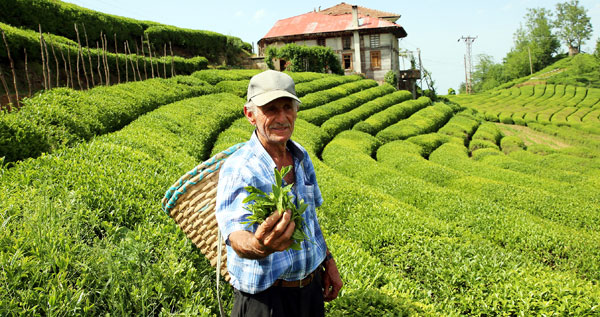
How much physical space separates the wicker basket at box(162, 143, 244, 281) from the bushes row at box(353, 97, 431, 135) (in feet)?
66.9

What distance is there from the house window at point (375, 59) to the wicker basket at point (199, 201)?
136ft

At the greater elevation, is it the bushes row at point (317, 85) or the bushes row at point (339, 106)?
the bushes row at point (317, 85)

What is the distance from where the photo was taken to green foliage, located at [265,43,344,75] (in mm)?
38406

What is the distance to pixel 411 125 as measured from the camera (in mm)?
25656

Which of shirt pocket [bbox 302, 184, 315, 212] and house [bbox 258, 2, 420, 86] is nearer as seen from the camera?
shirt pocket [bbox 302, 184, 315, 212]

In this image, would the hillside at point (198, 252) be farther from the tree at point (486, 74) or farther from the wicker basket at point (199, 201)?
the tree at point (486, 74)

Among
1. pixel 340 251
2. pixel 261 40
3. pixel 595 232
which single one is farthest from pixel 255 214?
pixel 261 40

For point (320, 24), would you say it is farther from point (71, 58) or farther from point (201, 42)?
point (71, 58)

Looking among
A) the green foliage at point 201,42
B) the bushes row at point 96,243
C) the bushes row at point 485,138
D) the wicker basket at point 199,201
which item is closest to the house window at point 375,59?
the bushes row at point 485,138

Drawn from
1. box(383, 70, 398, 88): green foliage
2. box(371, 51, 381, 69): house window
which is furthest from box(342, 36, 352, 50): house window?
box(383, 70, 398, 88): green foliage

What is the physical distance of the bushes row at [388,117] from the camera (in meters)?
23.0

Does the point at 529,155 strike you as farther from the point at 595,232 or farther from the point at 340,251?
the point at 340,251

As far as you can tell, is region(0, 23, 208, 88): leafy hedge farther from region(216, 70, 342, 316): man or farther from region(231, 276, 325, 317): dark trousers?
region(231, 276, 325, 317): dark trousers

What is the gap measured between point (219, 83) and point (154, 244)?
2271 cm
